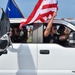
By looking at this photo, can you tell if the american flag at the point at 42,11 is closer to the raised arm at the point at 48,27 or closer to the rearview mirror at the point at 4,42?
the raised arm at the point at 48,27

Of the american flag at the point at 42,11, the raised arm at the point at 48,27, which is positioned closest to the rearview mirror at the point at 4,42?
the american flag at the point at 42,11

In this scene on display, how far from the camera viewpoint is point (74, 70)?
4852mm

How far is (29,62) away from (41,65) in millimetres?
241

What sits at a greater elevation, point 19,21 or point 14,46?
point 19,21

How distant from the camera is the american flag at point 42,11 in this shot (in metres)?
5.12

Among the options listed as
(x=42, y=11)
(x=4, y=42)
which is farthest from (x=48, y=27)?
(x=4, y=42)

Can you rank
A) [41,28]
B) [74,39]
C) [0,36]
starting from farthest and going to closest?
[41,28] < [74,39] < [0,36]

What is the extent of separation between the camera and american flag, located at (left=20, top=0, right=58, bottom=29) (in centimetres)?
512

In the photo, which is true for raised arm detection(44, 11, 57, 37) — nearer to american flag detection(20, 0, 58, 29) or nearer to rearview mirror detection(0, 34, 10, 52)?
american flag detection(20, 0, 58, 29)

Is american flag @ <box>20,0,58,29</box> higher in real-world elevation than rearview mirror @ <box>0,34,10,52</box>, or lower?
higher

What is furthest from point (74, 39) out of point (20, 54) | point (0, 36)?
point (0, 36)

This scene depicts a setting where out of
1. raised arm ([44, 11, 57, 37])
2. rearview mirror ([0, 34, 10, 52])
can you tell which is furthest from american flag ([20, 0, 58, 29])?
rearview mirror ([0, 34, 10, 52])

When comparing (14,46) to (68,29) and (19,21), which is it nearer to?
(19,21)

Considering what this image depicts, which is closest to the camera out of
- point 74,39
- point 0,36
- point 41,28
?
point 0,36
